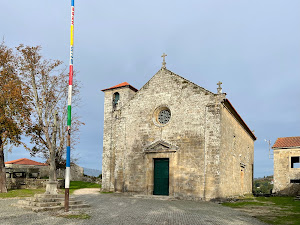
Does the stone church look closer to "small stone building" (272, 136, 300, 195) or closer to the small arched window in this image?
the small arched window

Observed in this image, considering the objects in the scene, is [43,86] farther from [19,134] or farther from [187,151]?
[187,151]

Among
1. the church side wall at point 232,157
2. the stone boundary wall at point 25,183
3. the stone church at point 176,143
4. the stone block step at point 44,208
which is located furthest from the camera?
the stone boundary wall at point 25,183

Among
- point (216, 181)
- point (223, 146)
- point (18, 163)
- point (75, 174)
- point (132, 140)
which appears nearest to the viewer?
point (216, 181)

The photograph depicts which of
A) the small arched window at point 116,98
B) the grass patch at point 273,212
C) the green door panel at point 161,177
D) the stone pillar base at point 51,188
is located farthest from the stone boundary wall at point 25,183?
the grass patch at point 273,212

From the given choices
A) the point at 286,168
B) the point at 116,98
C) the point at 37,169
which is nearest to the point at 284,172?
the point at 286,168

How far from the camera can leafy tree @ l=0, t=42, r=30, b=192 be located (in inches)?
811

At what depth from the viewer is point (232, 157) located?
22.4 m

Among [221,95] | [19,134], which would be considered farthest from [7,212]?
[221,95]

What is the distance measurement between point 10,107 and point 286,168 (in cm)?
2831

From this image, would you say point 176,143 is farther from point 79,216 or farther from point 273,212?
point 79,216

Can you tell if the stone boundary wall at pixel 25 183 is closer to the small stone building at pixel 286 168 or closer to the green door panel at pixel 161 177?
the green door panel at pixel 161 177

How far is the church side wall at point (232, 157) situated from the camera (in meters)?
19.6

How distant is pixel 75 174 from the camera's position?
42.6 meters

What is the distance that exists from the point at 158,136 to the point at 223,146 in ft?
16.1
